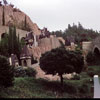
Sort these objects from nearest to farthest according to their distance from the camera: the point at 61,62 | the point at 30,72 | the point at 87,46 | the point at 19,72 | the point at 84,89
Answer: the point at 61,62 < the point at 84,89 < the point at 19,72 < the point at 30,72 < the point at 87,46

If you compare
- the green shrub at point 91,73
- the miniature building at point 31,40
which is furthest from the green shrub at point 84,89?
the miniature building at point 31,40

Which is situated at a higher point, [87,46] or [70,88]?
[87,46]

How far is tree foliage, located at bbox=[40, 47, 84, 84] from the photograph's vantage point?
12555 mm

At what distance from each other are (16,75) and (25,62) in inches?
133

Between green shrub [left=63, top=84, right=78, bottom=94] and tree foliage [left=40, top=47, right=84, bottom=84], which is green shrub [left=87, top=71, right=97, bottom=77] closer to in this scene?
green shrub [left=63, top=84, right=78, bottom=94]

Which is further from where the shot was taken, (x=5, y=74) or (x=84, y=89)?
(x=84, y=89)

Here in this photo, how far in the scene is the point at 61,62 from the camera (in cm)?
1257

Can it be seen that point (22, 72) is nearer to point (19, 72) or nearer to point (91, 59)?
point (19, 72)

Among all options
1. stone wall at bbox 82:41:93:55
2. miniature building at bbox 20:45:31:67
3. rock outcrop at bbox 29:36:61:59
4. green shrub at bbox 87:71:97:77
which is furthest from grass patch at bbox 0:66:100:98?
stone wall at bbox 82:41:93:55

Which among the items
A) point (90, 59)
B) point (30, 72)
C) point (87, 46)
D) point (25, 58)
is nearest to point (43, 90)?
point (30, 72)

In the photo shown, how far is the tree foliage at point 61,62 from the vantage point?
41.2 feet

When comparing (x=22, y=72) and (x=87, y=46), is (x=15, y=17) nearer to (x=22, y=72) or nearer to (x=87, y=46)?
(x=87, y=46)

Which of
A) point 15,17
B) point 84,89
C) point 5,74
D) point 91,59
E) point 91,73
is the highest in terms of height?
point 15,17

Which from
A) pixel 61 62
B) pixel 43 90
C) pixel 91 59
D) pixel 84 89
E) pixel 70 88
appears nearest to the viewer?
pixel 43 90
